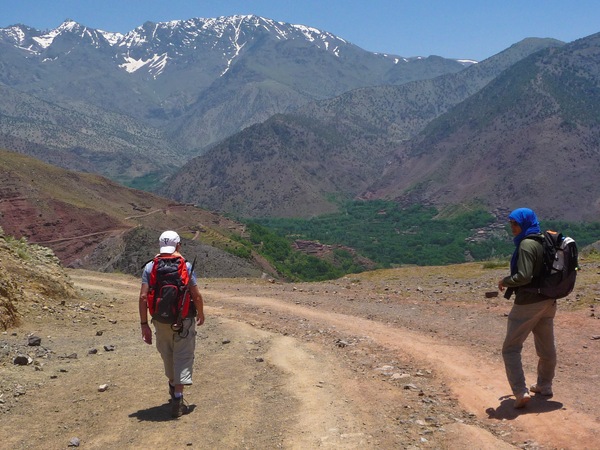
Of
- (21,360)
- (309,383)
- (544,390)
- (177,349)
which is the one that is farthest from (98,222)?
(544,390)

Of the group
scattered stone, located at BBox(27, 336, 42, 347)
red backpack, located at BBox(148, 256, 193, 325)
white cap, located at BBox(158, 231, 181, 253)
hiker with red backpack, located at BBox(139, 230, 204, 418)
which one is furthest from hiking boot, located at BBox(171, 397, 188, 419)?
scattered stone, located at BBox(27, 336, 42, 347)

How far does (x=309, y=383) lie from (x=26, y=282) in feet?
33.7

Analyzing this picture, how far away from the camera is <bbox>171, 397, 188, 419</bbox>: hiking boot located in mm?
7793

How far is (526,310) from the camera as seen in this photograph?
25.3ft

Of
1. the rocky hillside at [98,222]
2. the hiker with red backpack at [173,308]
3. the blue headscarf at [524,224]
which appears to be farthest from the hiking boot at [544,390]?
the rocky hillside at [98,222]

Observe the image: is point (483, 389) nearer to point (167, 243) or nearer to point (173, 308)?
point (173, 308)

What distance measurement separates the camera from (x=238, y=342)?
40.8 feet

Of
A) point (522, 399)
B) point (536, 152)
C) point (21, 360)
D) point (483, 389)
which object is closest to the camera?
point (522, 399)

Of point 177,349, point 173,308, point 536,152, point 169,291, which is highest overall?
point 536,152

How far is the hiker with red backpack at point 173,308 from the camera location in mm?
7719

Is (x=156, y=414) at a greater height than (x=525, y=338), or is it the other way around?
(x=525, y=338)

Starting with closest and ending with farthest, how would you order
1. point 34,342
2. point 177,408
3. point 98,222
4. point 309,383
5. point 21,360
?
point 177,408 → point 309,383 → point 21,360 → point 34,342 → point 98,222

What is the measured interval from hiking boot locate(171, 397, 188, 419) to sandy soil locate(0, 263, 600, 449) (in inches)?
4.3

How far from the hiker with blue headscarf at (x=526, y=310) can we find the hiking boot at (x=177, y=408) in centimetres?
434
